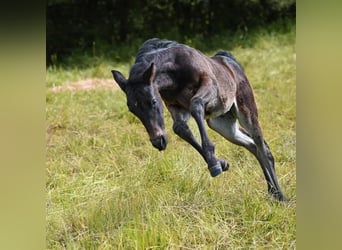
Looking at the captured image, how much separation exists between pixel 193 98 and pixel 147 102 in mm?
138

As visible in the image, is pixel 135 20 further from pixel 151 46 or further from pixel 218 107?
pixel 218 107

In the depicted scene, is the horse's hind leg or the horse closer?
the horse

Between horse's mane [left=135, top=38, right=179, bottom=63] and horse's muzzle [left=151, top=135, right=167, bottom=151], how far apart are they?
23 centimetres

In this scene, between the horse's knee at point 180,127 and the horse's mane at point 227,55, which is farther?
the horse's mane at point 227,55

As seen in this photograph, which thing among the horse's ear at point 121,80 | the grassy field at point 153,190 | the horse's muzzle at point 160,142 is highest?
the horse's ear at point 121,80

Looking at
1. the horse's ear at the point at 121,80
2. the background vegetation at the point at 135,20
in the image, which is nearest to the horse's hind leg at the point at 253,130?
the background vegetation at the point at 135,20

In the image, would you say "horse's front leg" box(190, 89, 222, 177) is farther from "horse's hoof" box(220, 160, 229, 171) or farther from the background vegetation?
the background vegetation

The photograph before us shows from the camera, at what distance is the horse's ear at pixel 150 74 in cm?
167

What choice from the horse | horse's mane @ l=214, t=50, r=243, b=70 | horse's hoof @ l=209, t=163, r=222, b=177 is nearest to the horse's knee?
the horse

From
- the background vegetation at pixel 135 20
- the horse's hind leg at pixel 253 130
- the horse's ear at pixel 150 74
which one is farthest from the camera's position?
the background vegetation at pixel 135 20

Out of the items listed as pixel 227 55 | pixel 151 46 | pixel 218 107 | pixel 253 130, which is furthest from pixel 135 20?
pixel 253 130

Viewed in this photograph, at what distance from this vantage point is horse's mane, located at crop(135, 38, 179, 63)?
1.73m

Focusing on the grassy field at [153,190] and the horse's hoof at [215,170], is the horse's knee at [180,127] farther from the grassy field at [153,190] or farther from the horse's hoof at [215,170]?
the horse's hoof at [215,170]

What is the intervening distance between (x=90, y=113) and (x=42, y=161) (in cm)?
40
